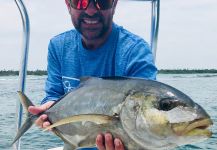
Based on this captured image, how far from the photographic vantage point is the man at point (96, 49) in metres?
3.71

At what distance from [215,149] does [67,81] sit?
342 inches

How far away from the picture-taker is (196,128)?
8.58 ft

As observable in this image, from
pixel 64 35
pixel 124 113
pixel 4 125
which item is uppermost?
pixel 64 35

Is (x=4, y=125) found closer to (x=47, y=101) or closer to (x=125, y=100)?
(x=47, y=101)

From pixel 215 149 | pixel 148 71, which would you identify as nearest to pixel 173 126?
pixel 148 71

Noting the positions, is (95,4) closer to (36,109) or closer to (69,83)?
(69,83)

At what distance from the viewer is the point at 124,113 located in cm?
281

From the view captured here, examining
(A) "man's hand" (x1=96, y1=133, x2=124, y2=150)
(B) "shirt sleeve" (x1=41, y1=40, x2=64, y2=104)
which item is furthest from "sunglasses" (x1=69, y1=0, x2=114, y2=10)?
(A) "man's hand" (x1=96, y1=133, x2=124, y2=150)

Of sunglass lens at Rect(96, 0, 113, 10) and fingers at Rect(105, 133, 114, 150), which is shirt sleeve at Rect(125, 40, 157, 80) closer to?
sunglass lens at Rect(96, 0, 113, 10)

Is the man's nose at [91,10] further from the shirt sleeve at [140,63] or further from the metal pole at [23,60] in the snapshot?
the metal pole at [23,60]

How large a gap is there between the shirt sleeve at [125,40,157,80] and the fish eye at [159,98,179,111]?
0.87m

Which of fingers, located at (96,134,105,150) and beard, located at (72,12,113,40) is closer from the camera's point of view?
fingers, located at (96,134,105,150)

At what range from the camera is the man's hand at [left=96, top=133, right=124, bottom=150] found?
9.52ft

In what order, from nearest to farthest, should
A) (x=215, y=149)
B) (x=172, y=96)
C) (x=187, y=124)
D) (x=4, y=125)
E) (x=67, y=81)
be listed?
(x=187, y=124), (x=172, y=96), (x=67, y=81), (x=215, y=149), (x=4, y=125)
